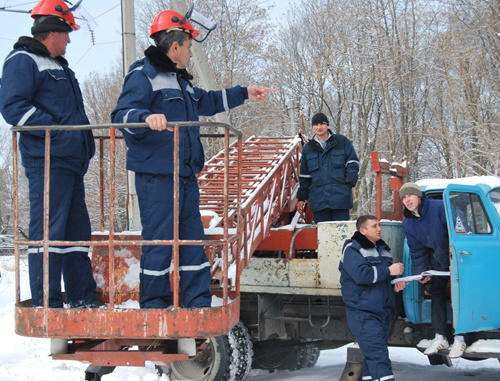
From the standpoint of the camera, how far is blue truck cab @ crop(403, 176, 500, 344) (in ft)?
15.5

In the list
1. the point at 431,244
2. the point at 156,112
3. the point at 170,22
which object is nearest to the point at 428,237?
the point at 431,244

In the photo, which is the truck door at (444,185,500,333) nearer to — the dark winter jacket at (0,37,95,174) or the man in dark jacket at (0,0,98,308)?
the man in dark jacket at (0,0,98,308)

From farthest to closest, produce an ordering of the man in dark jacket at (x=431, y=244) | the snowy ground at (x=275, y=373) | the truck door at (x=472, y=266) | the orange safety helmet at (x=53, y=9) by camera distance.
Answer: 1. the snowy ground at (x=275, y=373)
2. the man in dark jacket at (x=431, y=244)
3. the truck door at (x=472, y=266)
4. the orange safety helmet at (x=53, y=9)

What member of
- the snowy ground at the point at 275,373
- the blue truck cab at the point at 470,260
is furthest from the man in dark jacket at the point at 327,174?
the snowy ground at the point at 275,373

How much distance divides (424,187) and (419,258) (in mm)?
749

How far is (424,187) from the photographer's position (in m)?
5.42

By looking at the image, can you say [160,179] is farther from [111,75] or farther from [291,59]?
[111,75]

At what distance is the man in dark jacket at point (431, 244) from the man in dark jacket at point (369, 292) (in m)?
0.23

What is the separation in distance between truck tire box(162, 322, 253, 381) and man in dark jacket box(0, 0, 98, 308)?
199 cm

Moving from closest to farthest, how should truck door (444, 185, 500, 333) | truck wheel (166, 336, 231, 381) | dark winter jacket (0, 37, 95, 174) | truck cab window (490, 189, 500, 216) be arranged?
dark winter jacket (0, 37, 95, 174) → truck door (444, 185, 500, 333) → truck cab window (490, 189, 500, 216) → truck wheel (166, 336, 231, 381)

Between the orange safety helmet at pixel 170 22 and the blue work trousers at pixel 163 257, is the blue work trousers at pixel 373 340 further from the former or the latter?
the orange safety helmet at pixel 170 22

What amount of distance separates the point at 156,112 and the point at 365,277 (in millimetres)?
2114

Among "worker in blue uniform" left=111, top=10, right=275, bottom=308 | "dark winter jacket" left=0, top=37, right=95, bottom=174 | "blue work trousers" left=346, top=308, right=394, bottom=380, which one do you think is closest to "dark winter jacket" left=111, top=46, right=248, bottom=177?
"worker in blue uniform" left=111, top=10, right=275, bottom=308

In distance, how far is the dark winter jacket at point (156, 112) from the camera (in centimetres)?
386
